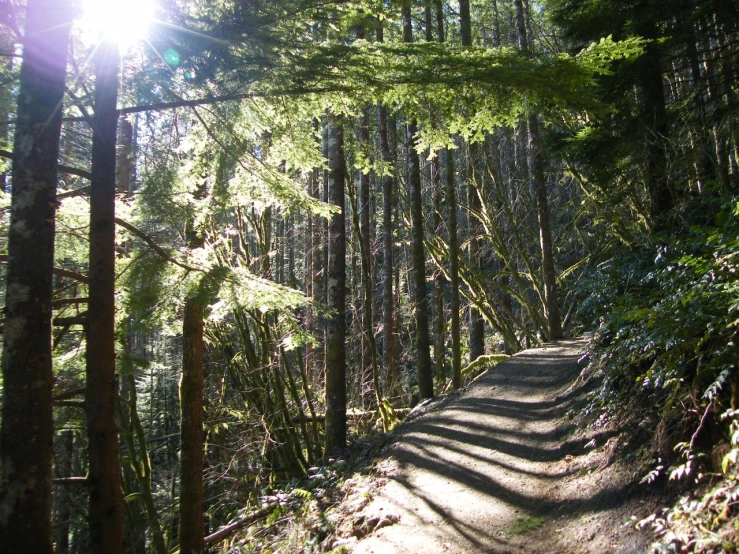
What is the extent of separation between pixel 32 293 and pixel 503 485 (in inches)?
194

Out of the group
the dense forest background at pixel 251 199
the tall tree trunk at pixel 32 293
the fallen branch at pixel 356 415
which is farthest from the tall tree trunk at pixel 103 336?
the fallen branch at pixel 356 415

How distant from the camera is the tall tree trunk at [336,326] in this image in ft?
30.6

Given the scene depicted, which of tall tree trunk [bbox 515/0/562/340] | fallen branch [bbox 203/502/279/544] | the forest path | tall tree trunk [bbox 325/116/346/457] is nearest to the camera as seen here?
the forest path

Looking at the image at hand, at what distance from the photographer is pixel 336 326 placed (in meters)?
9.41

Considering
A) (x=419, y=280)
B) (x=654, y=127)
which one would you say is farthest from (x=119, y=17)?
(x=419, y=280)

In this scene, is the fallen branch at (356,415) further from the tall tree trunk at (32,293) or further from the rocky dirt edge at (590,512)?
the tall tree trunk at (32,293)

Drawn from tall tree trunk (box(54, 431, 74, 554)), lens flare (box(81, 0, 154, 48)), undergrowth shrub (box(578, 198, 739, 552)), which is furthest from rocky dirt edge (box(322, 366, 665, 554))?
tall tree trunk (box(54, 431, 74, 554))

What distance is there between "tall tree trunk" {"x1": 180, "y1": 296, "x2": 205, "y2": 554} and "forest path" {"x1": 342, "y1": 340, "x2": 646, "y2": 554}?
7.34ft

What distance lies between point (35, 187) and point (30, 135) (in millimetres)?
433

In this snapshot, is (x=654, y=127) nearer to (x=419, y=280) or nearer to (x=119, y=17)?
(x=419, y=280)

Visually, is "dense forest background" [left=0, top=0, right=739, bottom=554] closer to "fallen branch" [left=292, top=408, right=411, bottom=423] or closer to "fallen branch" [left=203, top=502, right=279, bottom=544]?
"fallen branch" [left=203, top=502, right=279, bottom=544]

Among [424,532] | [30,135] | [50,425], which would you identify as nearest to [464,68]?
[30,135]

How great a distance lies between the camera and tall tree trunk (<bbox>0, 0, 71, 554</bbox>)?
152 inches

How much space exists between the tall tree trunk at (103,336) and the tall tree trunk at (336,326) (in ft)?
15.5
